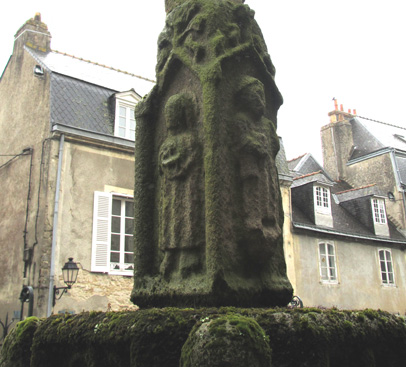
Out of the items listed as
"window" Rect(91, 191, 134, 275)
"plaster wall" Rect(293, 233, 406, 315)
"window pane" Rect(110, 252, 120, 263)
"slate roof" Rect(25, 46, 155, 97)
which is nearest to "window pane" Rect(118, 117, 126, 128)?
"slate roof" Rect(25, 46, 155, 97)

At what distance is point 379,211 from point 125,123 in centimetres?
1109

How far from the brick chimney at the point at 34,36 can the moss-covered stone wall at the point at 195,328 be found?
38.7ft

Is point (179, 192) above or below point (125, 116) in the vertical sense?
below

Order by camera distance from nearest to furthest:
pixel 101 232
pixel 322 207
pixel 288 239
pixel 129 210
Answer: pixel 101 232 → pixel 129 210 → pixel 288 239 → pixel 322 207

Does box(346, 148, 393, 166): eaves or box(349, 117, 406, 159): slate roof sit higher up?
box(349, 117, 406, 159): slate roof

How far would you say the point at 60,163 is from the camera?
1051 centimetres

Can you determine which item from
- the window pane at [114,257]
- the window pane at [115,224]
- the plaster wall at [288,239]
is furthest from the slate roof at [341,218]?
the window pane at [114,257]

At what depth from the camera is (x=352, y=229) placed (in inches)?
688

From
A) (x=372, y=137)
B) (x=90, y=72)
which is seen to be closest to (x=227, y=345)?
(x=90, y=72)

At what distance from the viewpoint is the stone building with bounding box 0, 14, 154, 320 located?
10.0 metres

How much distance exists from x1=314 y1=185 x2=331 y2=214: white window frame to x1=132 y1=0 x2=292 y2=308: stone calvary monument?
1303cm

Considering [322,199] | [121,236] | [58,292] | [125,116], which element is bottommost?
[58,292]

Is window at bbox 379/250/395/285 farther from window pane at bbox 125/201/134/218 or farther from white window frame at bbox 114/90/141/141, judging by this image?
white window frame at bbox 114/90/141/141

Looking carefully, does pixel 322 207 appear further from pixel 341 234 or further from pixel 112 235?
pixel 112 235
